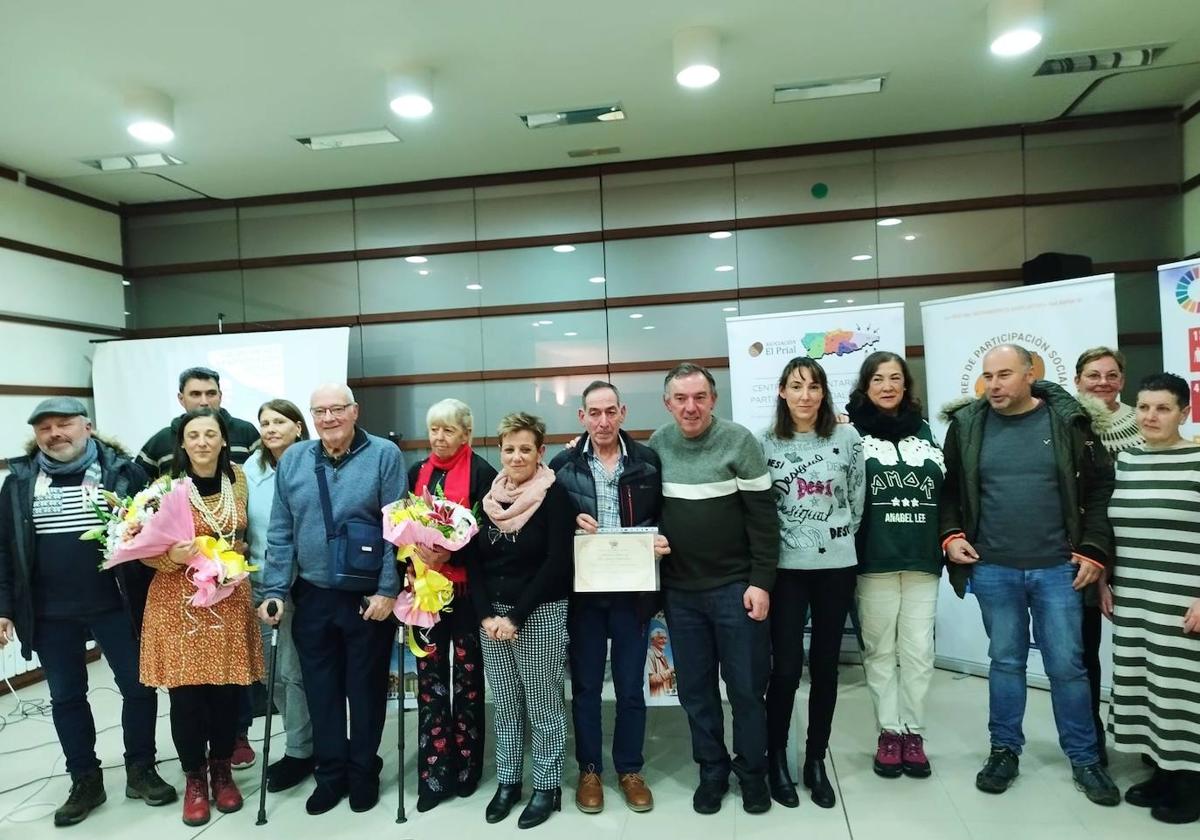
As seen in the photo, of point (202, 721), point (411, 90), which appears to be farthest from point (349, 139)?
point (202, 721)

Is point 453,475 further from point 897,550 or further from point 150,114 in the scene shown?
point 150,114

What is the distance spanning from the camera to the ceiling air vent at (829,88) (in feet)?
12.7

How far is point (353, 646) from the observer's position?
107 inches

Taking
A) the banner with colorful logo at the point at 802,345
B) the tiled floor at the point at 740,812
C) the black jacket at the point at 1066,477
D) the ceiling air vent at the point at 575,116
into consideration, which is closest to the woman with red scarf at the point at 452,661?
the tiled floor at the point at 740,812

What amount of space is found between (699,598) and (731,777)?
0.89m

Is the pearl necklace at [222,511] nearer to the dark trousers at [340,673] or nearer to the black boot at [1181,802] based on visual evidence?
the dark trousers at [340,673]

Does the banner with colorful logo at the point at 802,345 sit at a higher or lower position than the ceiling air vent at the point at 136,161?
lower

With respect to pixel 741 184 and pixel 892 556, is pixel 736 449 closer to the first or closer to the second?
pixel 892 556

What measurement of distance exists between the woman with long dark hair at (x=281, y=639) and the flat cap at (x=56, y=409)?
26.8 inches

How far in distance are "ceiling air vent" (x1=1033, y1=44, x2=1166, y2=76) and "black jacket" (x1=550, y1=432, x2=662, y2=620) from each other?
10.5 ft


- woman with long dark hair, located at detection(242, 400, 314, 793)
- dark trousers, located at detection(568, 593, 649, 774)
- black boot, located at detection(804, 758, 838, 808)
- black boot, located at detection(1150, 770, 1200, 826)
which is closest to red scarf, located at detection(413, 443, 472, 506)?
dark trousers, located at detection(568, 593, 649, 774)

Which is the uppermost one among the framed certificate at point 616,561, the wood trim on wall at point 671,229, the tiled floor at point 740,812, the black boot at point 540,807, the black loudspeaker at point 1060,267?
the wood trim on wall at point 671,229

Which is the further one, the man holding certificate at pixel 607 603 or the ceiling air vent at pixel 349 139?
the ceiling air vent at pixel 349 139

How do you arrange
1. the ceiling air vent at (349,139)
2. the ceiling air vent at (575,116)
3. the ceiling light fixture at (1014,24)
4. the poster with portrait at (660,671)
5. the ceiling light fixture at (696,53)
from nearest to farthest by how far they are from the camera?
the poster with portrait at (660,671) → the ceiling light fixture at (1014,24) → the ceiling light fixture at (696,53) → the ceiling air vent at (575,116) → the ceiling air vent at (349,139)
